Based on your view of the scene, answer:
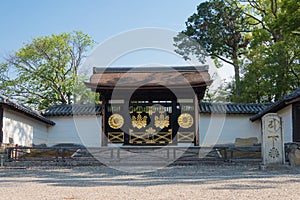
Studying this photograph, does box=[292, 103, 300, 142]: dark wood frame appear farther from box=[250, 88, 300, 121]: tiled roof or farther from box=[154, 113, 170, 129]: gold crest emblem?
box=[154, 113, 170, 129]: gold crest emblem

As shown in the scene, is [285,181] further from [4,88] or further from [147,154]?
[4,88]

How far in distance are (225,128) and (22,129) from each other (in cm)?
976

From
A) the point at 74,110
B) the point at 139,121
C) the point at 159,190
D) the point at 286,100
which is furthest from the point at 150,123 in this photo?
the point at 159,190

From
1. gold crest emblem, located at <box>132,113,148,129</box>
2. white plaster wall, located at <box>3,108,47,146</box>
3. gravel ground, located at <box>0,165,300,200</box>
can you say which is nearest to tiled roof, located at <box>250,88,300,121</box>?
gravel ground, located at <box>0,165,300,200</box>

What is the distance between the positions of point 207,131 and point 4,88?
16.1m

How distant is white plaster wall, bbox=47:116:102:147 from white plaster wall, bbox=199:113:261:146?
17.9 feet

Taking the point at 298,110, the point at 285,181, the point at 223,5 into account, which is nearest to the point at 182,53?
the point at 223,5

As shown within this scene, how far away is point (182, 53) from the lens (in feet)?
81.1

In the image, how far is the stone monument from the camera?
915cm

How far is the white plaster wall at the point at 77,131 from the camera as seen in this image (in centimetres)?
1752

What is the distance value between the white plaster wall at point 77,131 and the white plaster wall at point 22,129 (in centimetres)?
56

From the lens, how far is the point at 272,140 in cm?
932

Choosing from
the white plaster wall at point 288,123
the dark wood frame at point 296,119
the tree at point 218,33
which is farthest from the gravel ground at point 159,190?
the tree at point 218,33

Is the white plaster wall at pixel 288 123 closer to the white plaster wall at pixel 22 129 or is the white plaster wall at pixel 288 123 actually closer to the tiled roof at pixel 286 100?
the tiled roof at pixel 286 100
